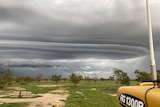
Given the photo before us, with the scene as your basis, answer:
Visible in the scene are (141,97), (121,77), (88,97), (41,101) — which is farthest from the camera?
(121,77)

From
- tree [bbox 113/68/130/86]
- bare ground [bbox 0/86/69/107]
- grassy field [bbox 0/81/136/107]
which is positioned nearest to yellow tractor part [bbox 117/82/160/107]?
bare ground [bbox 0/86/69/107]

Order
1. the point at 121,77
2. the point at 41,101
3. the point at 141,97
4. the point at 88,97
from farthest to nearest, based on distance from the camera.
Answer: the point at 121,77 < the point at 88,97 < the point at 41,101 < the point at 141,97

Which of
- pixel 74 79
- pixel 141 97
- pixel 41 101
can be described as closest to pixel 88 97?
pixel 41 101

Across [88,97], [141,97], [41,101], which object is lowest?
[88,97]

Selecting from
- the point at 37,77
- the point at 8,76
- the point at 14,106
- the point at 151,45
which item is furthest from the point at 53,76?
the point at 151,45

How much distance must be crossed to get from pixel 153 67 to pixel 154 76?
18cm

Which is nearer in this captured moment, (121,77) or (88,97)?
(88,97)

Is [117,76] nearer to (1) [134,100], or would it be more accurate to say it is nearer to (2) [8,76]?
(2) [8,76]

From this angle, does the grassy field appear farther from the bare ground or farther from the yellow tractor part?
the yellow tractor part

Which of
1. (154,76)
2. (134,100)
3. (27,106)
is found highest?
(154,76)

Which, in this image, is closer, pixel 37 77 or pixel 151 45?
pixel 151 45

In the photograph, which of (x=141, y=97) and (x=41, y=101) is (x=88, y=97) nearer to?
(x=41, y=101)

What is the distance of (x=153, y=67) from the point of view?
4.84m

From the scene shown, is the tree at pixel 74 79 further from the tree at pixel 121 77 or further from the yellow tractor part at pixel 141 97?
the yellow tractor part at pixel 141 97
